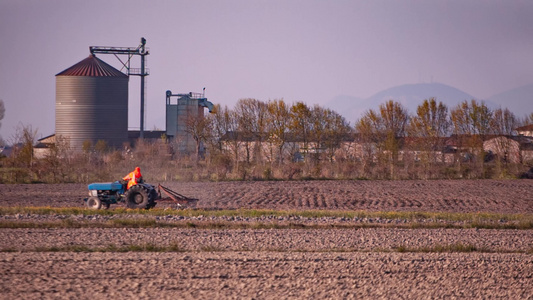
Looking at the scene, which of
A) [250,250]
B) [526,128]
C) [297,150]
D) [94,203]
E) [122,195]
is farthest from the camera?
[526,128]

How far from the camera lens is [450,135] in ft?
182

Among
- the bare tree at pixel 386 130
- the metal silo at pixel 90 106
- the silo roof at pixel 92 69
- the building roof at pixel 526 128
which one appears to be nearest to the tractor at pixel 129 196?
the bare tree at pixel 386 130

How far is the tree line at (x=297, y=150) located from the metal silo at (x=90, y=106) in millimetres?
1872

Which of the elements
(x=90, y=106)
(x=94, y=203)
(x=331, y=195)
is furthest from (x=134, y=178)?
(x=90, y=106)

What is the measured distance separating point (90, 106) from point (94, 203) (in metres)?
35.2

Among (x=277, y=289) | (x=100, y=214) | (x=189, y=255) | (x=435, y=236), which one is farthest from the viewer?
(x=100, y=214)

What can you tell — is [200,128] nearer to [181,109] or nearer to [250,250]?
[181,109]

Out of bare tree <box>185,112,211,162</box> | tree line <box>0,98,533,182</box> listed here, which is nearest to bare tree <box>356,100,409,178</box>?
tree line <box>0,98,533,182</box>

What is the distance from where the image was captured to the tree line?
3684cm

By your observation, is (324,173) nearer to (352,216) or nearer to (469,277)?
(352,216)

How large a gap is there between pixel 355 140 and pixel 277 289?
41343 mm

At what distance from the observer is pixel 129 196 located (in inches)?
794

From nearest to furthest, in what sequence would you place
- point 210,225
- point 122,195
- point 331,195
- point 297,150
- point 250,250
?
point 250,250 → point 210,225 → point 122,195 → point 331,195 → point 297,150

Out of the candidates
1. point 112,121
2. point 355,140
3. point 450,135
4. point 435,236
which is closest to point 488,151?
point 450,135
